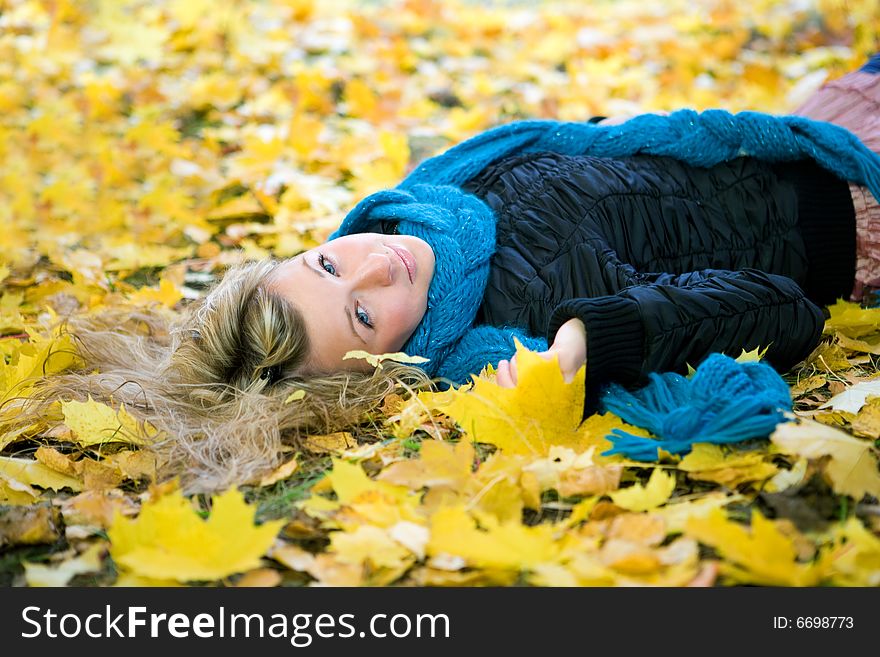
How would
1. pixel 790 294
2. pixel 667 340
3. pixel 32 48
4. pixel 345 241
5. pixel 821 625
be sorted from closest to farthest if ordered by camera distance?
pixel 821 625 < pixel 667 340 < pixel 790 294 < pixel 345 241 < pixel 32 48

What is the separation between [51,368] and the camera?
2.49m

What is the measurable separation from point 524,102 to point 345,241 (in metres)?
2.67

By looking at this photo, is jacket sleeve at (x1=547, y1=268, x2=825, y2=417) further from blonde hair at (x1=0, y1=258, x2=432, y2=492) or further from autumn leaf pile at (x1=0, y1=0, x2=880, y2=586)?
blonde hair at (x1=0, y1=258, x2=432, y2=492)

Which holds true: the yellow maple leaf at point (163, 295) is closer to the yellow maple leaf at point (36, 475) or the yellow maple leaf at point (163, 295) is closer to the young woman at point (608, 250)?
the young woman at point (608, 250)

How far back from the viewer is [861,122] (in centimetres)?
283

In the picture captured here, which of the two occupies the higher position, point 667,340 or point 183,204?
point 183,204

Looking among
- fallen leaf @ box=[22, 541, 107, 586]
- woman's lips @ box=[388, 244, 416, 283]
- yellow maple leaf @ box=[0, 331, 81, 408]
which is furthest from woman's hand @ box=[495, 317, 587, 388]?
yellow maple leaf @ box=[0, 331, 81, 408]

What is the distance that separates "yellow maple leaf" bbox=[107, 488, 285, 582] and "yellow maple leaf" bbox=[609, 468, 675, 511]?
62 cm

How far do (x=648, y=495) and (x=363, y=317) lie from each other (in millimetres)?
916

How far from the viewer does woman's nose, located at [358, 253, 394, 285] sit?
217 cm

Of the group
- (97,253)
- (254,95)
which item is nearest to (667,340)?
(97,253)

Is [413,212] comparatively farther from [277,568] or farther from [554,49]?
[554,49]

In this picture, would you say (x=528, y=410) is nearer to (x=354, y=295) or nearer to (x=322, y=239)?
(x=354, y=295)

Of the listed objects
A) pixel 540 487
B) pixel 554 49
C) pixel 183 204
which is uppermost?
pixel 554 49
